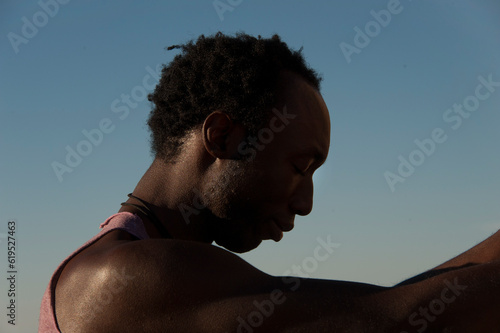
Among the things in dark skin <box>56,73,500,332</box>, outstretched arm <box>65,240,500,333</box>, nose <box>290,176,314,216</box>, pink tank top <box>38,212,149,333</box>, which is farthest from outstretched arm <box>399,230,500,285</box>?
pink tank top <box>38,212,149,333</box>

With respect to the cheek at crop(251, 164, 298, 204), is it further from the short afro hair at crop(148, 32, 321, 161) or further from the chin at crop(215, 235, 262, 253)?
the chin at crop(215, 235, 262, 253)

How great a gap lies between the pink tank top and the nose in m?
0.89

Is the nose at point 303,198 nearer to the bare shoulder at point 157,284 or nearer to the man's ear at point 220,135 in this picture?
the man's ear at point 220,135

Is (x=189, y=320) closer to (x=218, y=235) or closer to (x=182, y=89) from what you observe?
(x=218, y=235)

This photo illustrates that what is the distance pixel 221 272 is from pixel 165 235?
840mm

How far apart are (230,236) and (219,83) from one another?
87 cm

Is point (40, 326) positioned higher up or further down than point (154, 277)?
higher up

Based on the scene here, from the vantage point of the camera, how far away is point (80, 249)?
2447 millimetres

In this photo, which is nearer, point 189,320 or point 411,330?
point 411,330

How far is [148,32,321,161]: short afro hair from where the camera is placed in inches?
121

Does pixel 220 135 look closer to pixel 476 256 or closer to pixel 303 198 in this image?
pixel 303 198

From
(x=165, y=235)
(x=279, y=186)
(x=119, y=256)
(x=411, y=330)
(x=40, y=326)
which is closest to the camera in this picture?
(x=411, y=330)

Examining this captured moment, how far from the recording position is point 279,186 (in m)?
2.99

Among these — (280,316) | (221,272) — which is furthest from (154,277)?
(280,316)
